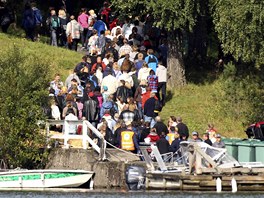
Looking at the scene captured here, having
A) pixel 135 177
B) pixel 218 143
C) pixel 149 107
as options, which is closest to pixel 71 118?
pixel 149 107

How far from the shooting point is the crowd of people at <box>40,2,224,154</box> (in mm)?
41938

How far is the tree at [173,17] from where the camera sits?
49.9 m

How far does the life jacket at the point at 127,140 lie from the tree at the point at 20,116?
247cm

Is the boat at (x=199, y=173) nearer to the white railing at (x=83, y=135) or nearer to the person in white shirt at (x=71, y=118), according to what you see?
the white railing at (x=83, y=135)

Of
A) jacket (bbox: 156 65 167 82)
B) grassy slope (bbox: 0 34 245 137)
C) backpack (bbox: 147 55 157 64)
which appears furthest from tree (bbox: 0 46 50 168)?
grassy slope (bbox: 0 34 245 137)

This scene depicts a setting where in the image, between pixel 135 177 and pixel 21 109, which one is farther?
pixel 21 109

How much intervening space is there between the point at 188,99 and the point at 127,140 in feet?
32.8

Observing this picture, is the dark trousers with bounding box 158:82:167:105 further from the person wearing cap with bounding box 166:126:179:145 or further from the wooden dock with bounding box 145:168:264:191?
the wooden dock with bounding box 145:168:264:191

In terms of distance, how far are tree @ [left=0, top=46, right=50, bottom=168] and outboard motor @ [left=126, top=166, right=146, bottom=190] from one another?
2.96 metres

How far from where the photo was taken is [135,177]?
3994 cm

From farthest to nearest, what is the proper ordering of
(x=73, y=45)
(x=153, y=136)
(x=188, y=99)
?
(x=73, y=45), (x=188, y=99), (x=153, y=136)

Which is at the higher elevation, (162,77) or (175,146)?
(162,77)

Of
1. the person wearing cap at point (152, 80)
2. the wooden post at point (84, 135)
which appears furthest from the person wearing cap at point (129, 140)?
the person wearing cap at point (152, 80)

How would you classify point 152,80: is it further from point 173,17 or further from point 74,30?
point 74,30
